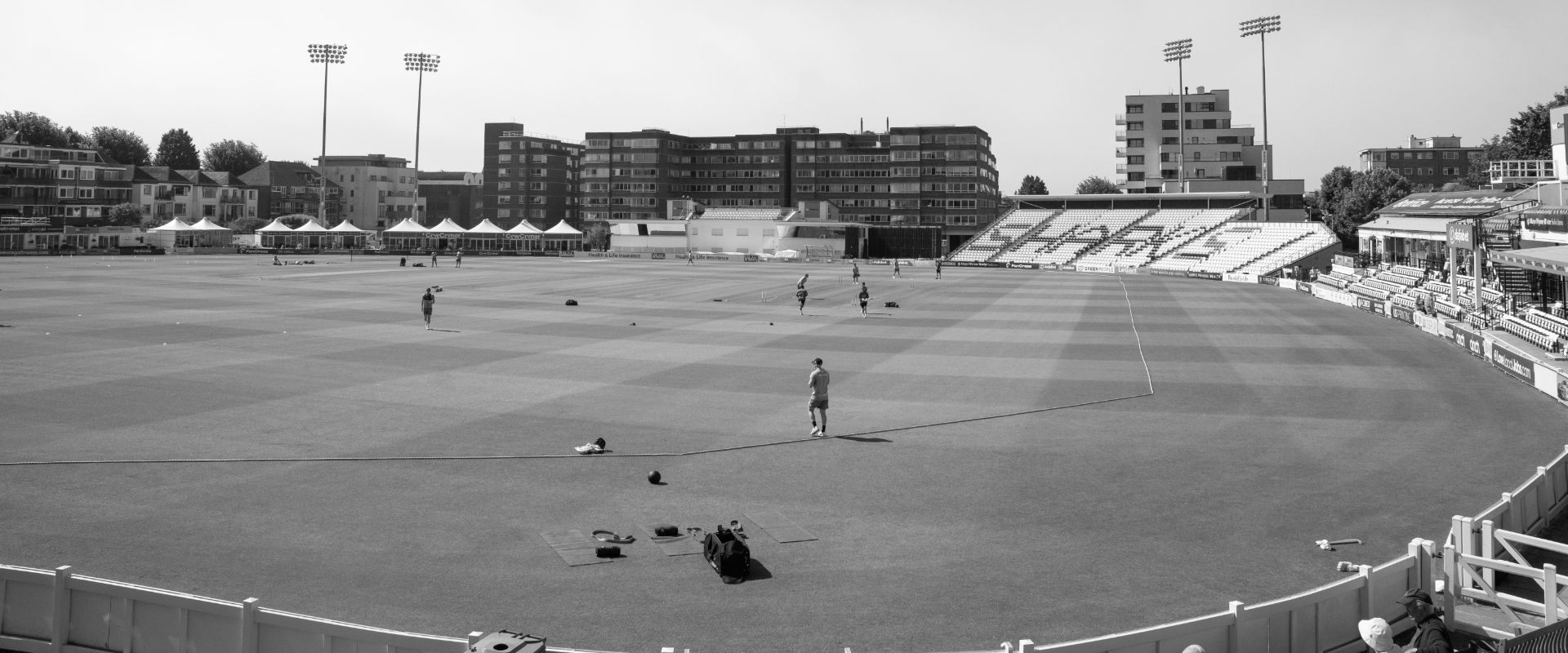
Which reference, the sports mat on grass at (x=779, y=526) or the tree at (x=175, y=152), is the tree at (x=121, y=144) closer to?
the tree at (x=175, y=152)

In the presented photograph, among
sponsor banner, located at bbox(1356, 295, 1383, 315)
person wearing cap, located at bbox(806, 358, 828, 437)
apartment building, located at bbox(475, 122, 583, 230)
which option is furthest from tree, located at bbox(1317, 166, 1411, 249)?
apartment building, located at bbox(475, 122, 583, 230)

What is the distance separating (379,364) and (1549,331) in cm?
3847

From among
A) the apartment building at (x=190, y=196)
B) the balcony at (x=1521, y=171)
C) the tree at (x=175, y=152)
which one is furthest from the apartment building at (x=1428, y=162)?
the tree at (x=175, y=152)

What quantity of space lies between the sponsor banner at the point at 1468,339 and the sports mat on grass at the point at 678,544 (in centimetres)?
3328

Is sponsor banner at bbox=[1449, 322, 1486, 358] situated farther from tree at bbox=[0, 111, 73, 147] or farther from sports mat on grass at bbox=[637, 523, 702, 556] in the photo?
tree at bbox=[0, 111, 73, 147]

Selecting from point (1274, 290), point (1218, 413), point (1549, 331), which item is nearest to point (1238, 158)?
point (1274, 290)

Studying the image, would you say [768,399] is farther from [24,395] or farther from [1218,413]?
[24,395]

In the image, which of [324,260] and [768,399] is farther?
[324,260]

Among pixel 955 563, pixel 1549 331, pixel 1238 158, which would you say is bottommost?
pixel 955 563

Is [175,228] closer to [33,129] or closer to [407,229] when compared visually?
[407,229]

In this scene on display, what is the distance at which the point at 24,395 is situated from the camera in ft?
80.3

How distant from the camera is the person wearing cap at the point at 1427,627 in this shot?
905 centimetres

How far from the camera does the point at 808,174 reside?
6772 inches

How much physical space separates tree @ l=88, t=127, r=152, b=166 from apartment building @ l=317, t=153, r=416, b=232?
1270 inches
